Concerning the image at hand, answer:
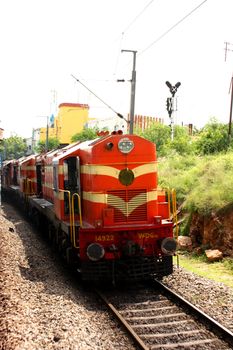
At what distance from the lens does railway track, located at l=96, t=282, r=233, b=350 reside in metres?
7.08

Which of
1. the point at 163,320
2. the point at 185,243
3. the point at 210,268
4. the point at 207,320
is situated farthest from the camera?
the point at 185,243

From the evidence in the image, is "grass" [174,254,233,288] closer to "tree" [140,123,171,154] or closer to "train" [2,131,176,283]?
"train" [2,131,176,283]

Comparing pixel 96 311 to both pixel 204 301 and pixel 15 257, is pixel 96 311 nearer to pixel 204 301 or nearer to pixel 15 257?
pixel 204 301

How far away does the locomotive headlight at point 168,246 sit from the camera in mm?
10250

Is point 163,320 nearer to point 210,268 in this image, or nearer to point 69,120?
point 210,268

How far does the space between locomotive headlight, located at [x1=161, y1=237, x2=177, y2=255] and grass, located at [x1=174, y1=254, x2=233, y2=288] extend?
6.02 feet

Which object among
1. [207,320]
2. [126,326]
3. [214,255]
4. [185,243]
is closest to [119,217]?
[126,326]

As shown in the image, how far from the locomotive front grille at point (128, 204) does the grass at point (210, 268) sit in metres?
2.68

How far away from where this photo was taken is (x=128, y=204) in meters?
10.7

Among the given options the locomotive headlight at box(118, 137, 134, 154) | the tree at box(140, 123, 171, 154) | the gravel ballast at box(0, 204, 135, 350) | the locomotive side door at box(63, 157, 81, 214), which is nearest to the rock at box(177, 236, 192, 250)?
the gravel ballast at box(0, 204, 135, 350)

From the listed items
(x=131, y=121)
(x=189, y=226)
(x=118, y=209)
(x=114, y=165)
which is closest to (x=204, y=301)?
(x=118, y=209)

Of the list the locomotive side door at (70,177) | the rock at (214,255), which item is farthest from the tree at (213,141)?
the locomotive side door at (70,177)

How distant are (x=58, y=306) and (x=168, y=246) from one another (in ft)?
9.96

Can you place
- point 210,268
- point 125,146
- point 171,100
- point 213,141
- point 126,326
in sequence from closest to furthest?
point 126,326 → point 125,146 → point 210,268 → point 213,141 → point 171,100
